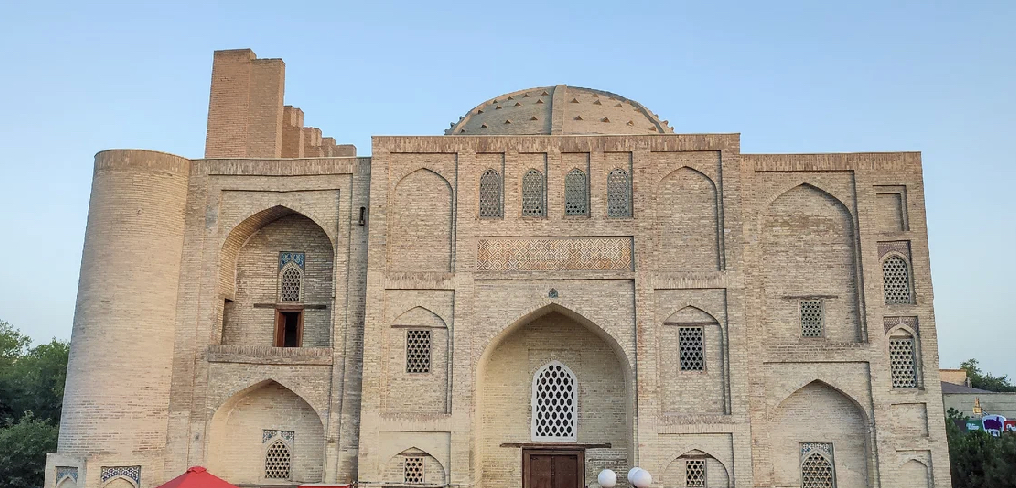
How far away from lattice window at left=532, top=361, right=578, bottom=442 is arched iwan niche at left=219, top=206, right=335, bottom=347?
412 centimetres

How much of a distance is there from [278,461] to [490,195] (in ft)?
20.4

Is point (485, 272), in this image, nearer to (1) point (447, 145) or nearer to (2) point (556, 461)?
(1) point (447, 145)

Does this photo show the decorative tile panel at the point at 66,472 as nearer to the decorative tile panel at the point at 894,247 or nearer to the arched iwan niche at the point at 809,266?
the arched iwan niche at the point at 809,266

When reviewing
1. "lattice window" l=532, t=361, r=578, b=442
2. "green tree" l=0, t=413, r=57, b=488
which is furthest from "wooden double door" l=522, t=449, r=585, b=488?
"green tree" l=0, t=413, r=57, b=488

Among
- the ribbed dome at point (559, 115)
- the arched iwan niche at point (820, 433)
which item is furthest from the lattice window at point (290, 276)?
the arched iwan niche at point (820, 433)

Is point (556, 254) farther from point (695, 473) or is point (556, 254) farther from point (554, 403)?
point (695, 473)

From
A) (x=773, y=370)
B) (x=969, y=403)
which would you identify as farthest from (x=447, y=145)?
(x=969, y=403)

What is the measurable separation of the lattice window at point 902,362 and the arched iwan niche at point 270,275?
1027cm

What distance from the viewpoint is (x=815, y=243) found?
15695mm

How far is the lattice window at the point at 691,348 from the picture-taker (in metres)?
14.9

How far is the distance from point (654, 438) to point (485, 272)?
407 centimetres

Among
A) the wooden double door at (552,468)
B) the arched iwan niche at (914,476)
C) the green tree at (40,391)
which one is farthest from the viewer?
the green tree at (40,391)

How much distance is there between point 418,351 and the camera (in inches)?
599

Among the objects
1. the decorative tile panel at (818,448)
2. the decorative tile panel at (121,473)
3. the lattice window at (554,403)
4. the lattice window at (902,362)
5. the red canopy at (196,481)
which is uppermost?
the lattice window at (902,362)
